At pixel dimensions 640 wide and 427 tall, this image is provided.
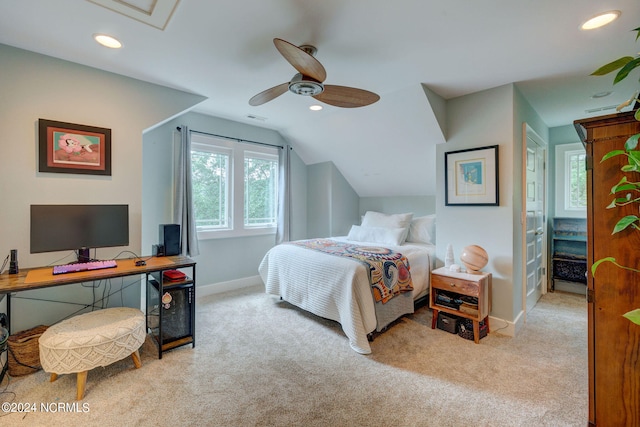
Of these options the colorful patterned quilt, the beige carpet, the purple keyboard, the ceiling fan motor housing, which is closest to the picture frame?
the purple keyboard

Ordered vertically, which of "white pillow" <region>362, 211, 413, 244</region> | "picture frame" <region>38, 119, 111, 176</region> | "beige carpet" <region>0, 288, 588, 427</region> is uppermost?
"picture frame" <region>38, 119, 111, 176</region>

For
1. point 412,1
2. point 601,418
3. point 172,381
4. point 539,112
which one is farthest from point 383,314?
point 539,112

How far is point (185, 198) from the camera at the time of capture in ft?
11.4

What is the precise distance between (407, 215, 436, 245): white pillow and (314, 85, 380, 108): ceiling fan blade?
2196 millimetres

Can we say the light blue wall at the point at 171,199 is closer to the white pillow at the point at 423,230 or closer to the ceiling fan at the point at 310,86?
the ceiling fan at the point at 310,86

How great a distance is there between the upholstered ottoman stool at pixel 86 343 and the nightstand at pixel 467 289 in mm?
2640

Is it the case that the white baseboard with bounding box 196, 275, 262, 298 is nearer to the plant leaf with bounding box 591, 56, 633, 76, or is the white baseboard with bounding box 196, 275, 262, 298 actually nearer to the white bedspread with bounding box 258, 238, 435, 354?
the white bedspread with bounding box 258, 238, 435, 354

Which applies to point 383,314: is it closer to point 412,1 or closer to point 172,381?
point 172,381

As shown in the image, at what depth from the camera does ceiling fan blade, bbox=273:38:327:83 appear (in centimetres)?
151

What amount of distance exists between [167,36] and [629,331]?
10.3 feet

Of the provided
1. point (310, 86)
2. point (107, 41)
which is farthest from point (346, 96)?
point (107, 41)

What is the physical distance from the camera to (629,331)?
49.8 inches

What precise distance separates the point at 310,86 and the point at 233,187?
2.48 meters

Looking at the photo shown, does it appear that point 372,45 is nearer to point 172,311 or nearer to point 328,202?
point 172,311
